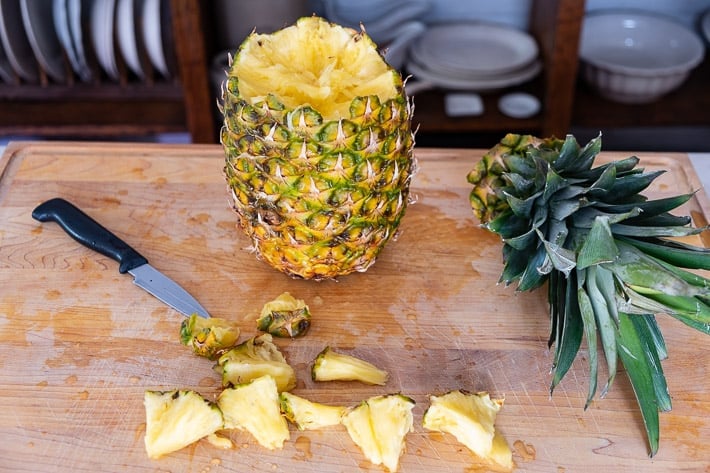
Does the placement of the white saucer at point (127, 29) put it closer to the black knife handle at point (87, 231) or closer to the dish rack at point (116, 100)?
the dish rack at point (116, 100)

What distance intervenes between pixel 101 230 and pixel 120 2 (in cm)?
89

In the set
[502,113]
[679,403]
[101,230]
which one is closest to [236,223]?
[101,230]

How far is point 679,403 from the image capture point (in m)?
1.05

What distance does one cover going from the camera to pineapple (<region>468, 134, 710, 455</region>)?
0.92m

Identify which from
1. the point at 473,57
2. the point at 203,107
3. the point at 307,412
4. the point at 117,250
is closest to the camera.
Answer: the point at 307,412

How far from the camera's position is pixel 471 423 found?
0.97 meters

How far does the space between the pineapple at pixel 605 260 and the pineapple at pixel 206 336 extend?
1.42 ft

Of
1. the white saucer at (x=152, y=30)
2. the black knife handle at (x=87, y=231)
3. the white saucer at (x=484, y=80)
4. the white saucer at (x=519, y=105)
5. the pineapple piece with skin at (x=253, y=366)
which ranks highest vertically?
the white saucer at (x=152, y=30)

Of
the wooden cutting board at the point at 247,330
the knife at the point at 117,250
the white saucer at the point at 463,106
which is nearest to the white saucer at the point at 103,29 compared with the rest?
the wooden cutting board at the point at 247,330

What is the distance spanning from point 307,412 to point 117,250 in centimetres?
47

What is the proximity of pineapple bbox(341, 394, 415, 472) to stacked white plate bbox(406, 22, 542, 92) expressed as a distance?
1.31m

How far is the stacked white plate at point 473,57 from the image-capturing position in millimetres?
2076

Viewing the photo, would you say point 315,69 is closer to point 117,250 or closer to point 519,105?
point 117,250

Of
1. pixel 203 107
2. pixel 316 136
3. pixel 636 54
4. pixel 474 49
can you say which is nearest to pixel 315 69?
pixel 316 136
